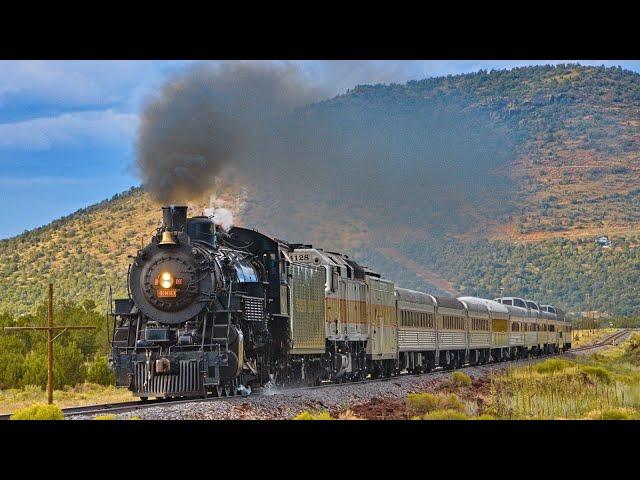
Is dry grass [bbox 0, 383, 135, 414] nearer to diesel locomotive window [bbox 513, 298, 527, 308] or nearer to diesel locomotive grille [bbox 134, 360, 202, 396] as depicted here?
diesel locomotive grille [bbox 134, 360, 202, 396]

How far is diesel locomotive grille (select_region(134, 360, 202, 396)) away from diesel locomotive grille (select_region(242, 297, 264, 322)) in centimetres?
187

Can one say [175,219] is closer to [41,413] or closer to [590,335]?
[41,413]

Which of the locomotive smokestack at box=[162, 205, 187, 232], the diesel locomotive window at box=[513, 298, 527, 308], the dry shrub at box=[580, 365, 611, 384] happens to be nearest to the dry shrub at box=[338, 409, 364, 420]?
the locomotive smokestack at box=[162, 205, 187, 232]

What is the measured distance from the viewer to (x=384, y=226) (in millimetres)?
101500

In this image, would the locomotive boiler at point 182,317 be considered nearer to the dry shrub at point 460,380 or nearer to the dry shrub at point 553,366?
the dry shrub at point 460,380

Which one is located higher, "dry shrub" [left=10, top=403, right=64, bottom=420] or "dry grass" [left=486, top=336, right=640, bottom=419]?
"dry shrub" [left=10, top=403, right=64, bottom=420]

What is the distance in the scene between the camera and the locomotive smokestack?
70.7 ft

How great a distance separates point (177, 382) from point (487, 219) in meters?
95.6

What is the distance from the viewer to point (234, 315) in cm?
2162

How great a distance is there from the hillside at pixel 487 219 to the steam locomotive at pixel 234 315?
125 ft

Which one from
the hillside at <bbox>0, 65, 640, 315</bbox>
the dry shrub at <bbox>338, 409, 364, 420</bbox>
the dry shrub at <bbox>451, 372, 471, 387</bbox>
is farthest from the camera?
the hillside at <bbox>0, 65, 640, 315</bbox>

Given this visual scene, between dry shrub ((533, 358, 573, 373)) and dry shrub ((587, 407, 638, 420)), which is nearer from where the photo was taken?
dry shrub ((587, 407, 638, 420))

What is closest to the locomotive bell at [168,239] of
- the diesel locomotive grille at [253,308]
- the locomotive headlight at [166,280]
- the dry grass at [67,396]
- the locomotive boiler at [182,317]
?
the locomotive boiler at [182,317]

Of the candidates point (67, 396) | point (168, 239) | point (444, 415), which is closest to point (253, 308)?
point (168, 239)
